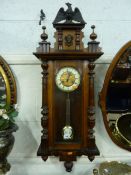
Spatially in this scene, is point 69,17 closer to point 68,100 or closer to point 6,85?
point 68,100

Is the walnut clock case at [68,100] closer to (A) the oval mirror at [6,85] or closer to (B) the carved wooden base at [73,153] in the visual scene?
(B) the carved wooden base at [73,153]

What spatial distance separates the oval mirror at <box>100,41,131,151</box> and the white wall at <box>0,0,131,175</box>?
6 centimetres

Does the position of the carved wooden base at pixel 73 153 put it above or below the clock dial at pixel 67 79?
below

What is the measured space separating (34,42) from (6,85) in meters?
0.30

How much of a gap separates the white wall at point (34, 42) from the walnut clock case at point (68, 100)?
191mm

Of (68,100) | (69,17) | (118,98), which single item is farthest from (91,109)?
(69,17)

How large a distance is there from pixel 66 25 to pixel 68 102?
395mm

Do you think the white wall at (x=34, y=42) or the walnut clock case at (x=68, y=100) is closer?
the walnut clock case at (x=68, y=100)

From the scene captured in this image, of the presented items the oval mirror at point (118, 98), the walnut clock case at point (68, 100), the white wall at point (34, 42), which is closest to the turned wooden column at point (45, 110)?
the walnut clock case at point (68, 100)

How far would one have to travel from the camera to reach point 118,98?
4.69ft

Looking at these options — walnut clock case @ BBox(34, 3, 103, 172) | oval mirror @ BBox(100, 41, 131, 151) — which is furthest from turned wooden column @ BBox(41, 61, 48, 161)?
oval mirror @ BBox(100, 41, 131, 151)

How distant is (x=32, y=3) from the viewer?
145cm

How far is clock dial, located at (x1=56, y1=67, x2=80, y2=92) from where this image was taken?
4.20 ft

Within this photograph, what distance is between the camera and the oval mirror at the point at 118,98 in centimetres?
141
